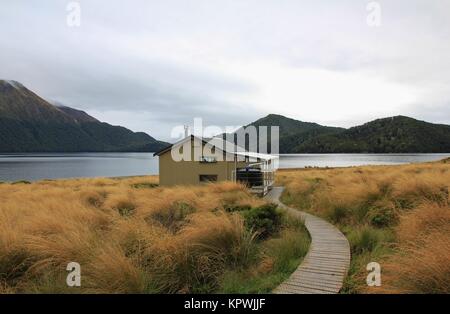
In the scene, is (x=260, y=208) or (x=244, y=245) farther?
(x=260, y=208)

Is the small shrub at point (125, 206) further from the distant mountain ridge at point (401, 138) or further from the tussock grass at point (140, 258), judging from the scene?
the distant mountain ridge at point (401, 138)

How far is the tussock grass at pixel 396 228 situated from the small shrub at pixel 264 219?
6.98ft

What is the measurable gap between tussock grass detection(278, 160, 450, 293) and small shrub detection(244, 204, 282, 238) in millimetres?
2128

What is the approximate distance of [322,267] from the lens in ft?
22.2

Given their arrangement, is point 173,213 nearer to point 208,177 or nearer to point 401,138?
point 208,177

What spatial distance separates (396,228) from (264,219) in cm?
402

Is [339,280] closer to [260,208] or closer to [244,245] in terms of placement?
[244,245]

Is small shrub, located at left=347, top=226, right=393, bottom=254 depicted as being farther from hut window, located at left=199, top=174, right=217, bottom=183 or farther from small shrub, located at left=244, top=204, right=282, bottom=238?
hut window, located at left=199, top=174, right=217, bottom=183

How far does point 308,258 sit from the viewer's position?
741cm

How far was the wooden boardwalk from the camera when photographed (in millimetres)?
5664

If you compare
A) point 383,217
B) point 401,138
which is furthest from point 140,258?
point 401,138

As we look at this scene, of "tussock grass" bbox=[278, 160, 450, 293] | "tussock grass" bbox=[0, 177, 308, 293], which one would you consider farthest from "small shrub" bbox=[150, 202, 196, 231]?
"tussock grass" bbox=[278, 160, 450, 293]

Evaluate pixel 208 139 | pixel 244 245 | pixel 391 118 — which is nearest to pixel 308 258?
pixel 244 245
